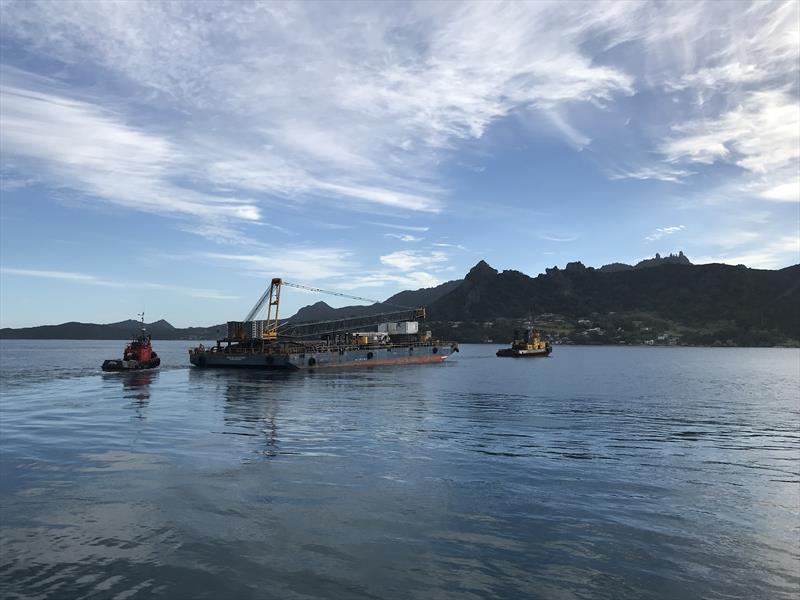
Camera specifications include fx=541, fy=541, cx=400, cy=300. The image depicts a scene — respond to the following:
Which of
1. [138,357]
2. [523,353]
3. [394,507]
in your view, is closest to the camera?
[394,507]

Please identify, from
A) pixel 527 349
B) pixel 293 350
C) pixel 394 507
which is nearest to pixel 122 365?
pixel 293 350

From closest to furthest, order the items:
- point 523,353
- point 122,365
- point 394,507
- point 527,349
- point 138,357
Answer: point 394,507, point 122,365, point 138,357, point 523,353, point 527,349

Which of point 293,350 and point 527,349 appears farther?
point 527,349

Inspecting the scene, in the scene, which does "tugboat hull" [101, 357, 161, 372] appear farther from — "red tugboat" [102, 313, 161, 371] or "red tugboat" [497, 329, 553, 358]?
"red tugboat" [497, 329, 553, 358]

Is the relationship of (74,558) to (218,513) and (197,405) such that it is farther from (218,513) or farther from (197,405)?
(197,405)

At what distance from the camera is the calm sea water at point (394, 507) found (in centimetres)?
1364

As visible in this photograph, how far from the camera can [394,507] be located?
64.1ft

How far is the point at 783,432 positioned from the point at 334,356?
286 feet

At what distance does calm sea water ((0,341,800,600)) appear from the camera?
13641mm

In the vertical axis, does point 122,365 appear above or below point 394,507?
above

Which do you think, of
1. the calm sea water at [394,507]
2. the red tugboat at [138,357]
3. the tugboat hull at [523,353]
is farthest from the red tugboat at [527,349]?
the calm sea water at [394,507]

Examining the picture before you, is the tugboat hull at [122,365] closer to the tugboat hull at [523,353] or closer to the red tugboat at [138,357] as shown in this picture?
the red tugboat at [138,357]

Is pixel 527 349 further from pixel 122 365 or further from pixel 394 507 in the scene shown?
pixel 394 507

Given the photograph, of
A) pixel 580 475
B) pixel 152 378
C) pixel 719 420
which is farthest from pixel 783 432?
pixel 152 378
